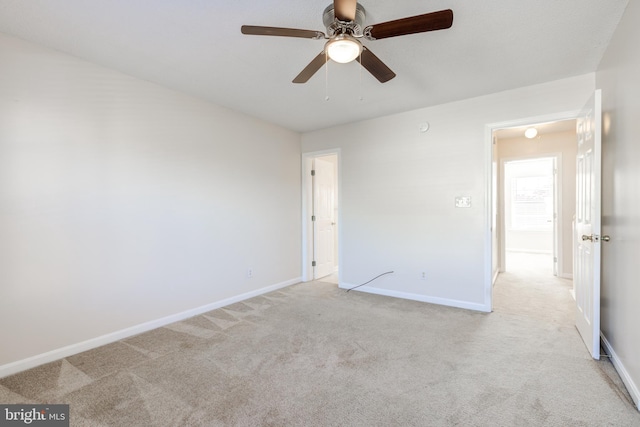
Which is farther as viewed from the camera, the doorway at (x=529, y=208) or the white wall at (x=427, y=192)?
the doorway at (x=529, y=208)

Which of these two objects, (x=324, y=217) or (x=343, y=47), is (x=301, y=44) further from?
(x=324, y=217)

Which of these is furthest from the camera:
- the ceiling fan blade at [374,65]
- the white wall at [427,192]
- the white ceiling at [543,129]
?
the white ceiling at [543,129]

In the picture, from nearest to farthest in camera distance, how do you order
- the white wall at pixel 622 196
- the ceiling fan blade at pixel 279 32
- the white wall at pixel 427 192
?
the ceiling fan blade at pixel 279 32 < the white wall at pixel 622 196 < the white wall at pixel 427 192

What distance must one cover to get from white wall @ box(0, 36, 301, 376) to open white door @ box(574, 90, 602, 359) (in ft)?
11.7

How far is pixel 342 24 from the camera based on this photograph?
5.53ft

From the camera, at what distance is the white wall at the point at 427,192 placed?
3404mm

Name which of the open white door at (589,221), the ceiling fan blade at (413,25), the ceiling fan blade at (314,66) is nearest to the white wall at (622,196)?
the open white door at (589,221)

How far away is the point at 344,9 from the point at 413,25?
0.40 m

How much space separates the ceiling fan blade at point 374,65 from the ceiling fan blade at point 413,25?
150 millimetres

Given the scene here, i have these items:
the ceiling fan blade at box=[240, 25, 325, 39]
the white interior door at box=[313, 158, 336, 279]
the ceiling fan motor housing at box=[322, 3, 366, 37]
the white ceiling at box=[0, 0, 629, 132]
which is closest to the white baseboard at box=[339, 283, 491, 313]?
the white interior door at box=[313, 158, 336, 279]

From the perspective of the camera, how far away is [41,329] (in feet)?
7.63

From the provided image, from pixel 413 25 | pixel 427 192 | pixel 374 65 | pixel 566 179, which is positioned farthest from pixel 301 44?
pixel 566 179

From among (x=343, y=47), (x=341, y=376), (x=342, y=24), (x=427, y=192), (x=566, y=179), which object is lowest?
(x=341, y=376)

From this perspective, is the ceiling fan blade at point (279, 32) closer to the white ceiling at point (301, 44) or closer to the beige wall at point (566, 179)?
the white ceiling at point (301, 44)
